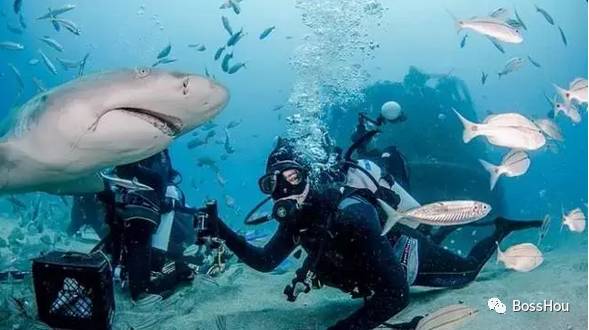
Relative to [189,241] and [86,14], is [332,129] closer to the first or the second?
[189,241]

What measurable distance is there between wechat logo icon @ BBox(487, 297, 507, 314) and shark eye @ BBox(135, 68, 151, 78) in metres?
4.09

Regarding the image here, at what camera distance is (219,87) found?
9.61 ft

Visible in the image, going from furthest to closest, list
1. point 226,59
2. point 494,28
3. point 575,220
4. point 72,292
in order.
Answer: point 226,59
point 575,220
point 494,28
point 72,292

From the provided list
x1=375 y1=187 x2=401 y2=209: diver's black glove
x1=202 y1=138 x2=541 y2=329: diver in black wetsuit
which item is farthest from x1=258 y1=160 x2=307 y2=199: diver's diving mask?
x1=375 y1=187 x2=401 y2=209: diver's black glove

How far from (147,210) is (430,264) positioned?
10.8 feet

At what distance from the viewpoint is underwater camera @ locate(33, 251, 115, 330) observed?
3.37 meters

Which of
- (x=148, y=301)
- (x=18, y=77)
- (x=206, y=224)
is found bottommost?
(x=148, y=301)

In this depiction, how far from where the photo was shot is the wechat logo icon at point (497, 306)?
4535 millimetres

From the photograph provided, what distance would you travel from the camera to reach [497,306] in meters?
4.60

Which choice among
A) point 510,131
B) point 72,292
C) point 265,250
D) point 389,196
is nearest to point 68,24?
point 265,250

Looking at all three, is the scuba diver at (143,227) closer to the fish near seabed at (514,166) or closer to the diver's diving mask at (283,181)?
the diver's diving mask at (283,181)

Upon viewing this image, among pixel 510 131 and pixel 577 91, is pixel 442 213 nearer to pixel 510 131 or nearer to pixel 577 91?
pixel 510 131

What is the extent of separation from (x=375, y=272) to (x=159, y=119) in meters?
2.24

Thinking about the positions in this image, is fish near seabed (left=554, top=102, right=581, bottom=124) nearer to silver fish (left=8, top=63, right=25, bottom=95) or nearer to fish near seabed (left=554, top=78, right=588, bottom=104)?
→ fish near seabed (left=554, top=78, right=588, bottom=104)
